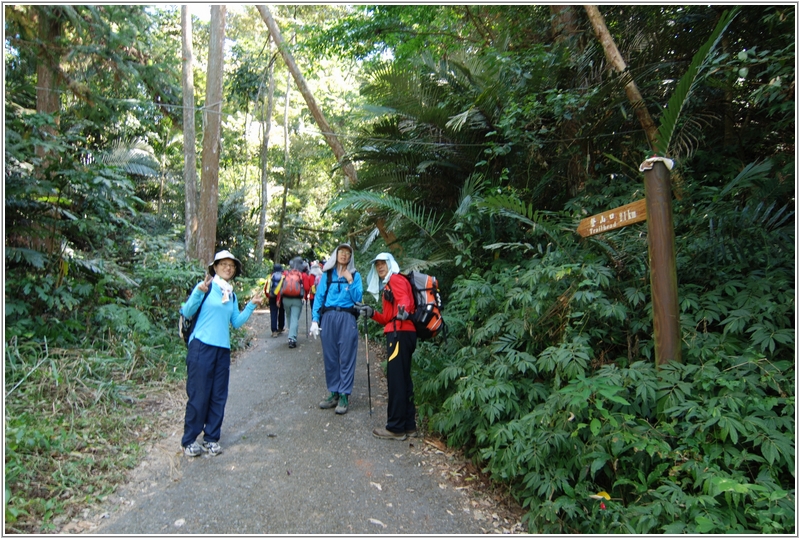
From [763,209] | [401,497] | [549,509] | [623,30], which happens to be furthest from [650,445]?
[623,30]

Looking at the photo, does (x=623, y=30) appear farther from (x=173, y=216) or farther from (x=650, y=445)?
(x=173, y=216)

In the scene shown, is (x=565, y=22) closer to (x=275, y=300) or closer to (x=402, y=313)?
(x=402, y=313)

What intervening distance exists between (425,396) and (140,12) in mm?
9640

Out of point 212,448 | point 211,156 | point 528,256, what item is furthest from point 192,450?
point 211,156

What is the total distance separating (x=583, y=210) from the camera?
225 inches

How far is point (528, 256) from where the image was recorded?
647 centimetres

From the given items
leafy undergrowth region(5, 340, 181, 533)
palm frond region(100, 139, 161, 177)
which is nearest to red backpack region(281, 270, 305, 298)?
leafy undergrowth region(5, 340, 181, 533)

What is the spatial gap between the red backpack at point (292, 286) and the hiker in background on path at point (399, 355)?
4567 millimetres

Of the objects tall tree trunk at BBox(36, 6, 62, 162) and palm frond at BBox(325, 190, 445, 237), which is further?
tall tree trunk at BBox(36, 6, 62, 162)

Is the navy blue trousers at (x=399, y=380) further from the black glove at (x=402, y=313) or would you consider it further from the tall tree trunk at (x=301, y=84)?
the tall tree trunk at (x=301, y=84)

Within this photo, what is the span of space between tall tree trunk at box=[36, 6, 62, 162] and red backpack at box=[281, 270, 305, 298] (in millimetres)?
4868

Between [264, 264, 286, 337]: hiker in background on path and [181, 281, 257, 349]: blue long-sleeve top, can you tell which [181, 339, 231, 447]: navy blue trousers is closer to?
[181, 281, 257, 349]: blue long-sleeve top

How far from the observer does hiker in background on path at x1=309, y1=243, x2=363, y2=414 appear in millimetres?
5941

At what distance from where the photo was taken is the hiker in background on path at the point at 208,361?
4.61 metres
